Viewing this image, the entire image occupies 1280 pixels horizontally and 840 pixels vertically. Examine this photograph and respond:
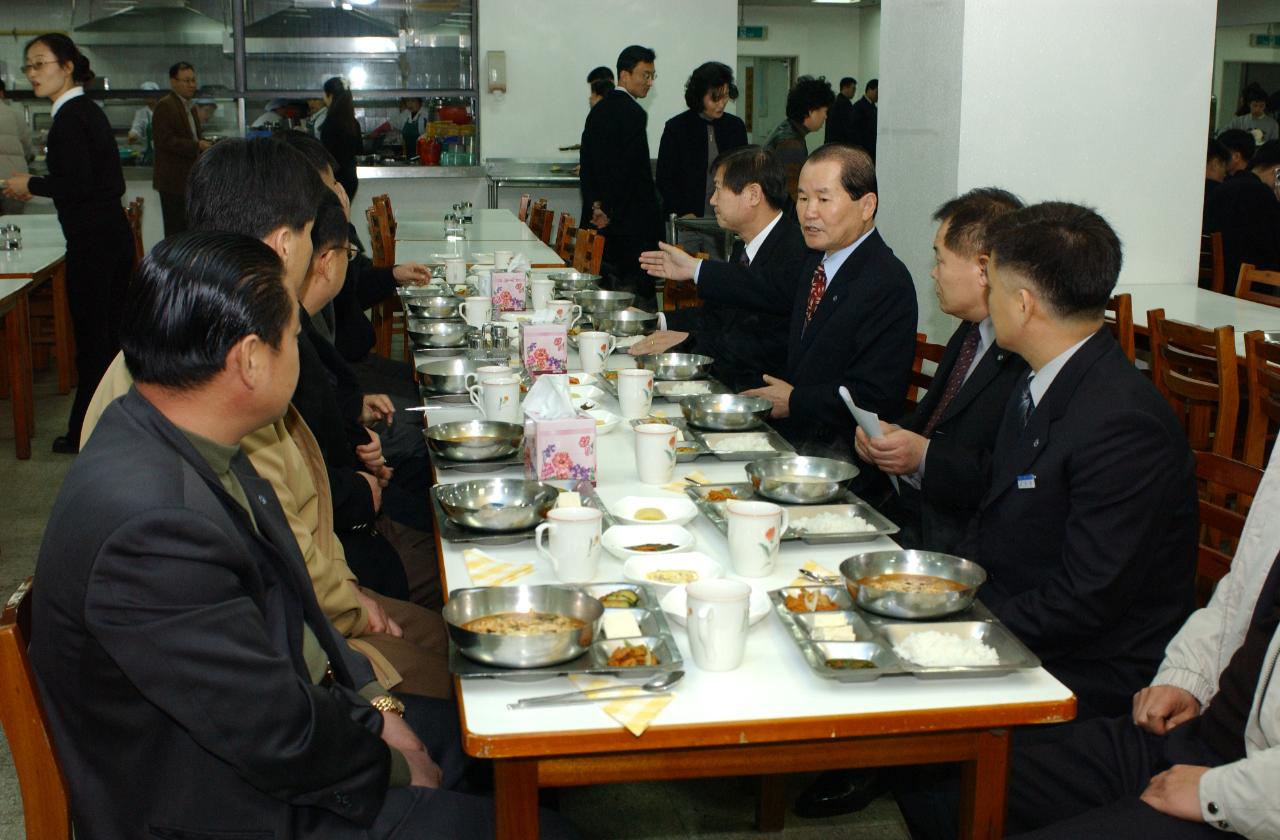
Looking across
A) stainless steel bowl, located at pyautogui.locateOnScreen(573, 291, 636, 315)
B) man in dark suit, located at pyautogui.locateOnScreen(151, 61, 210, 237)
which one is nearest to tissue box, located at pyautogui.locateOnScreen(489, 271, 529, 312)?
stainless steel bowl, located at pyautogui.locateOnScreen(573, 291, 636, 315)

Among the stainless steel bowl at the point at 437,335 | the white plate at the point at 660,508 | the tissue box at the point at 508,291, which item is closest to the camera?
the white plate at the point at 660,508

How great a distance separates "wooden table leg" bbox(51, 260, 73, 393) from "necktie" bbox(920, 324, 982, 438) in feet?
13.4

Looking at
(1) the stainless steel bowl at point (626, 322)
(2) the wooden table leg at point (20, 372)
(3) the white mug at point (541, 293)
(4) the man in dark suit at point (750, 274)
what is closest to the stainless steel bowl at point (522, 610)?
(4) the man in dark suit at point (750, 274)

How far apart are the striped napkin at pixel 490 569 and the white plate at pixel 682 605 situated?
0.24m

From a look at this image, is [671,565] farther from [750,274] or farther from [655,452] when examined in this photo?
[750,274]

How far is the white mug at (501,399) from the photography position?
2.74 metres

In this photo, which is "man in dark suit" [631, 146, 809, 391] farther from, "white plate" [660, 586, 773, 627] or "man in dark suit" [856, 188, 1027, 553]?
"white plate" [660, 586, 773, 627]

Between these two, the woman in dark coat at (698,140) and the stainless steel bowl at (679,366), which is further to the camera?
the woman in dark coat at (698,140)

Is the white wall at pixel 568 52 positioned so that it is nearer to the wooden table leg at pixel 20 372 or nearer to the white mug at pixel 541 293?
the wooden table leg at pixel 20 372

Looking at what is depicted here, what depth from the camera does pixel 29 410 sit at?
4996mm

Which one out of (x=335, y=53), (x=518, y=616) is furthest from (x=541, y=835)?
(x=335, y=53)

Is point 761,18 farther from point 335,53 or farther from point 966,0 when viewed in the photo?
point 966,0

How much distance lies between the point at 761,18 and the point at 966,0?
10451 mm

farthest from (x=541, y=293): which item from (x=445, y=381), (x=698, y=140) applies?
(x=698, y=140)
